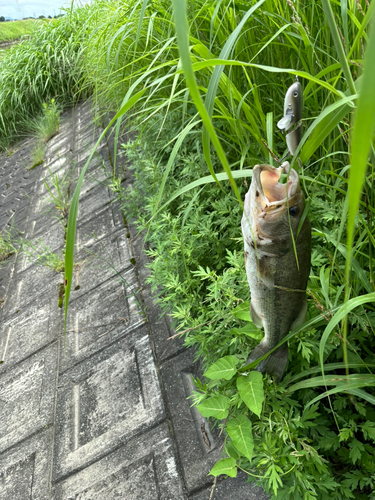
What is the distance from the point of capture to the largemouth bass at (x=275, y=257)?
965mm

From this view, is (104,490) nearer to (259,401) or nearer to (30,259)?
(259,401)

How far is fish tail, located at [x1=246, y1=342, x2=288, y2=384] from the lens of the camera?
4.06ft

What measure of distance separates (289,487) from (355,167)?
3.76 feet

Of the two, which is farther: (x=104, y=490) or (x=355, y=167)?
(x=104, y=490)

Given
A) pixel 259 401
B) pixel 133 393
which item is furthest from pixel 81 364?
pixel 259 401

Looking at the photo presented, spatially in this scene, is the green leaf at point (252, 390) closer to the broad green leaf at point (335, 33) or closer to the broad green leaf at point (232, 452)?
the broad green leaf at point (232, 452)

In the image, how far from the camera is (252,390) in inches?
45.1

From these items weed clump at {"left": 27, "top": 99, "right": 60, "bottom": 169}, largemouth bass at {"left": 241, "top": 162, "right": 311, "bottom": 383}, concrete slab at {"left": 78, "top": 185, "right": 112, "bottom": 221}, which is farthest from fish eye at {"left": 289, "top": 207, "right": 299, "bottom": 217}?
weed clump at {"left": 27, "top": 99, "right": 60, "bottom": 169}

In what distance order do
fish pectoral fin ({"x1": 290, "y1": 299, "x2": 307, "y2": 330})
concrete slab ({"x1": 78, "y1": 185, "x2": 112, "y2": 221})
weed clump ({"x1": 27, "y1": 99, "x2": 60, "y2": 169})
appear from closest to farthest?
fish pectoral fin ({"x1": 290, "y1": 299, "x2": 307, "y2": 330}) < concrete slab ({"x1": 78, "y1": 185, "x2": 112, "y2": 221}) < weed clump ({"x1": 27, "y1": 99, "x2": 60, "y2": 169})

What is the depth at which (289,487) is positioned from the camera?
1.16 m

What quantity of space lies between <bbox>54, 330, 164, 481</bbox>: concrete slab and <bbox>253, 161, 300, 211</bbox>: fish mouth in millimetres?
1271

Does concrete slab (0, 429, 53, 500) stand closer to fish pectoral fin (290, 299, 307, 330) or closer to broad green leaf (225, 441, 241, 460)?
broad green leaf (225, 441, 241, 460)

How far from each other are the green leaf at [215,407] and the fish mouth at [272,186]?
0.64 m

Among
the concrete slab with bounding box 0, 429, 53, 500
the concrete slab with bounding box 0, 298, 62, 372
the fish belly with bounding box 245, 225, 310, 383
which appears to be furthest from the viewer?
the concrete slab with bounding box 0, 298, 62, 372
